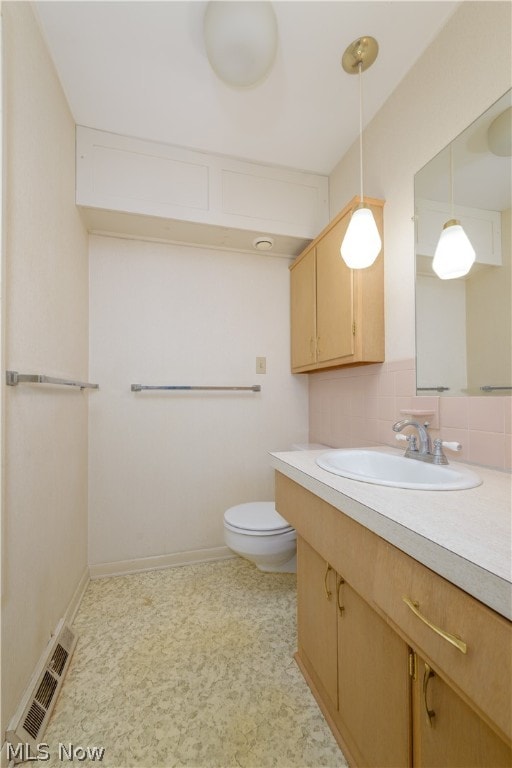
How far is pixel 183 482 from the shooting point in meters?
2.02

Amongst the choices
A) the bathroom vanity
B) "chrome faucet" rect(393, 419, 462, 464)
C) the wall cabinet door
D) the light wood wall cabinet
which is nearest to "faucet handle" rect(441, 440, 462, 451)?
"chrome faucet" rect(393, 419, 462, 464)

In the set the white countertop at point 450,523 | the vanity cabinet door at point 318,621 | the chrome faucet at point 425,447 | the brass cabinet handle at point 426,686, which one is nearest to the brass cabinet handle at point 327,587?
the vanity cabinet door at point 318,621

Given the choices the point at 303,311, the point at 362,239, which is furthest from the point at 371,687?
the point at 303,311

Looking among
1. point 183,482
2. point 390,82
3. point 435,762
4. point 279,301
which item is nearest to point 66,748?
point 435,762

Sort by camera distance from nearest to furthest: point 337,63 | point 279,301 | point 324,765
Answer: point 324,765, point 337,63, point 279,301

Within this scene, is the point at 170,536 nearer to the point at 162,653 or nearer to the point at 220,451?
the point at 220,451

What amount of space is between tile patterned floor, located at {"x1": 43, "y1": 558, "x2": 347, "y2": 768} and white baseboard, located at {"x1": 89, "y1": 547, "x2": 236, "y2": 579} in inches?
5.6

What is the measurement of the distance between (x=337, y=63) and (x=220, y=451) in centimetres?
203

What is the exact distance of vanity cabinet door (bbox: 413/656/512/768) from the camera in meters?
0.51

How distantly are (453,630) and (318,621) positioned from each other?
716 mm

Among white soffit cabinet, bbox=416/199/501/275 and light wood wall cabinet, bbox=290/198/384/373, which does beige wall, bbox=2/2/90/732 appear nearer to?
light wood wall cabinet, bbox=290/198/384/373

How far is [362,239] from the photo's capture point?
1.21 metres

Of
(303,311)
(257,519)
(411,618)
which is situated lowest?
(257,519)

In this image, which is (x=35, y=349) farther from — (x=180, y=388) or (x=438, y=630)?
(x=438, y=630)
